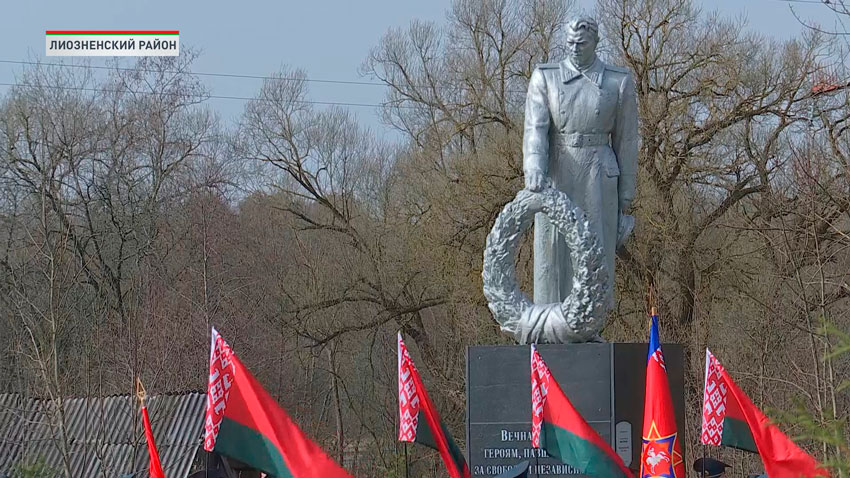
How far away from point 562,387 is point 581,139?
175 cm

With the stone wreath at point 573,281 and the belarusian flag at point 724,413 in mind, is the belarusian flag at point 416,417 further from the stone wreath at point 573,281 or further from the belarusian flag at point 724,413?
the belarusian flag at point 724,413

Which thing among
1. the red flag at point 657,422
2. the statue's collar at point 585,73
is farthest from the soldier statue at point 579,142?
the red flag at point 657,422

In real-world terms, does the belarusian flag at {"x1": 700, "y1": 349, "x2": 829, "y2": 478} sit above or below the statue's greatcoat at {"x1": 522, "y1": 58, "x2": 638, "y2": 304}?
below

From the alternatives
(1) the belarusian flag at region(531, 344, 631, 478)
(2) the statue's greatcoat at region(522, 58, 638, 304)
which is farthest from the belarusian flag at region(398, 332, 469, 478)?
(2) the statue's greatcoat at region(522, 58, 638, 304)

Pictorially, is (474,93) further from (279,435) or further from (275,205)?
(279,435)

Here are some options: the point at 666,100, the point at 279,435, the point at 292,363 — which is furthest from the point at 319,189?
the point at 279,435

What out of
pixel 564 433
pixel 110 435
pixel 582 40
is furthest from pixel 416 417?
pixel 110 435

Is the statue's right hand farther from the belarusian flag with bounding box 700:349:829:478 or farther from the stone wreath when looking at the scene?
the belarusian flag with bounding box 700:349:829:478

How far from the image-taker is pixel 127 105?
26.0m

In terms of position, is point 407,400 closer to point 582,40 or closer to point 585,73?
point 585,73

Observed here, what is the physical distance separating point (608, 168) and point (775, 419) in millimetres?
5493

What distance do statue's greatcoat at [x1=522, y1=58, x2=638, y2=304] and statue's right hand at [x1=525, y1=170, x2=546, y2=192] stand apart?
5 cm

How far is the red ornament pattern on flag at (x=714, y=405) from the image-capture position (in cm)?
830

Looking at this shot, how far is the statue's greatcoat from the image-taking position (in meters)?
9.38
